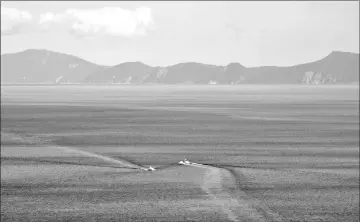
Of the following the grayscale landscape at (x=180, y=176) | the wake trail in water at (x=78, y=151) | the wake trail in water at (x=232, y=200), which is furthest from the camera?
the wake trail in water at (x=78, y=151)

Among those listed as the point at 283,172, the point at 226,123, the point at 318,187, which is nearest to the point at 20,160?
the point at 283,172

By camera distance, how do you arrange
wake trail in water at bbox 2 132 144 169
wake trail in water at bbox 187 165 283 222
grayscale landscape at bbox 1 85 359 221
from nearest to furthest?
wake trail in water at bbox 187 165 283 222 → grayscale landscape at bbox 1 85 359 221 → wake trail in water at bbox 2 132 144 169

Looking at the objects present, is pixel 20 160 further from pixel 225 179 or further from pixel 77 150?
pixel 225 179

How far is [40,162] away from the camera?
42.2 m

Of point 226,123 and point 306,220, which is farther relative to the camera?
point 226,123

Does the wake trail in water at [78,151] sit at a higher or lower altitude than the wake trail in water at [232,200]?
lower

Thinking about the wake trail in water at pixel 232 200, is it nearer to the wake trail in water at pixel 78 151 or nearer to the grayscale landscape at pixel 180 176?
the grayscale landscape at pixel 180 176

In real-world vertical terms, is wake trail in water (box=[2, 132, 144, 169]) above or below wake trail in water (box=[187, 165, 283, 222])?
below

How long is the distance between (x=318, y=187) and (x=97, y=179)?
462 inches

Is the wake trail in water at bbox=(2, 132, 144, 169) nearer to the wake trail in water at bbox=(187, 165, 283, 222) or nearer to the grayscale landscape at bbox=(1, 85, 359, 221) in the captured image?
the grayscale landscape at bbox=(1, 85, 359, 221)

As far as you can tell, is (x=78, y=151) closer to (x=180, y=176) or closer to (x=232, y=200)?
(x=180, y=176)

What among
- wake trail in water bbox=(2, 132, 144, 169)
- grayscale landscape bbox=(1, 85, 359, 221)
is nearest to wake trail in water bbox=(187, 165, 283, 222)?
grayscale landscape bbox=(1, 85, 359, 221)

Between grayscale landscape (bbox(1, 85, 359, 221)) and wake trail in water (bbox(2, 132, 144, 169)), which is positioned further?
wake trail in water (bbox(2, 132, 144, 169))

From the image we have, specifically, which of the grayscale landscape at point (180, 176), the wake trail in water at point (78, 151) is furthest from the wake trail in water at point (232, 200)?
the wake trail in water at point (78, 151)
